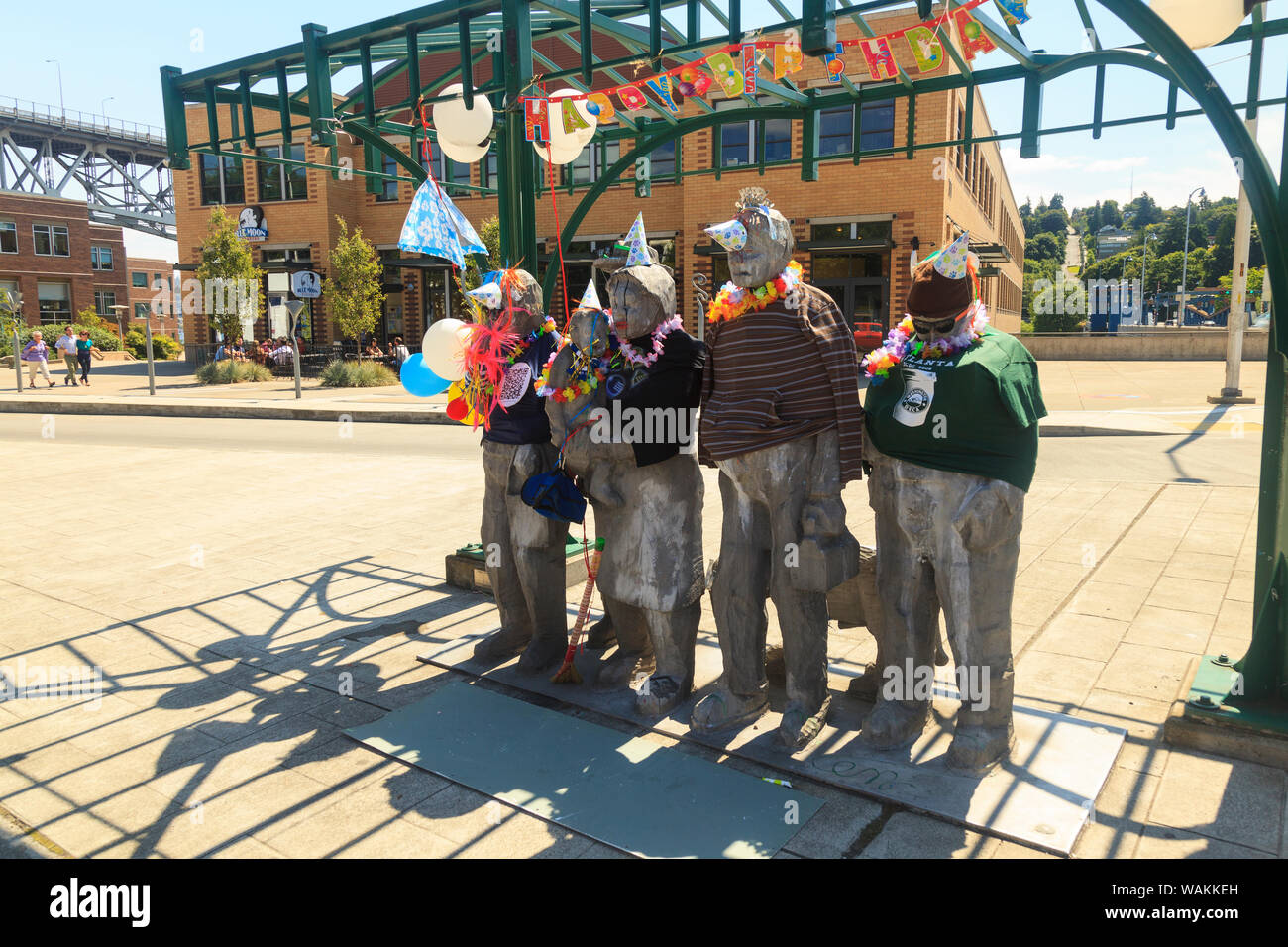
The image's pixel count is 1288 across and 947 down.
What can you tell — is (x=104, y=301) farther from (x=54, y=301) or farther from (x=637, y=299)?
(x=637, y=299)

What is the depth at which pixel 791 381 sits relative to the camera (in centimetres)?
353

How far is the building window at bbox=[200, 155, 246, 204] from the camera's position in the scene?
A: 98.9 feet

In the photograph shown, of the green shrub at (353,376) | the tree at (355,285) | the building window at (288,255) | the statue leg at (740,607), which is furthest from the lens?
the building window at (288,255)

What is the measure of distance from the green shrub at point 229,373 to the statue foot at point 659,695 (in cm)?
2330

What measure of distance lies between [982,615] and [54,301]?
57.8 meters

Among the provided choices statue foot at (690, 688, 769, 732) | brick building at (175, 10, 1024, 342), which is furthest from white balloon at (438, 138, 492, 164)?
brick building at (175, 10, 1024, 342)

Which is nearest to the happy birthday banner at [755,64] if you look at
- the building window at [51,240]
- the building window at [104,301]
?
the building window at [51,240]

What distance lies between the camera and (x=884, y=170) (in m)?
20.8

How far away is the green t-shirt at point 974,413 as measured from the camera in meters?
3.26

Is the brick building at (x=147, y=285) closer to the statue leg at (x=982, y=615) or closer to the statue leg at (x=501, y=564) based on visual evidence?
the statue leg at (x=501, y=564)

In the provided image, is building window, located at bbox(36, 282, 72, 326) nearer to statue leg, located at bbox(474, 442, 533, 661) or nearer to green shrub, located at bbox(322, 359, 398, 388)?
green shrub, located at bbox(322, 359, 398, 388)

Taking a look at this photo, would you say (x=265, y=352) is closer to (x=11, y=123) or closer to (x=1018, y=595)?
(x=1018, y=595)

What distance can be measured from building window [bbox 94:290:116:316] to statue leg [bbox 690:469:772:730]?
2346 inches

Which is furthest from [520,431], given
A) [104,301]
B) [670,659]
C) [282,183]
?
[104,301]
